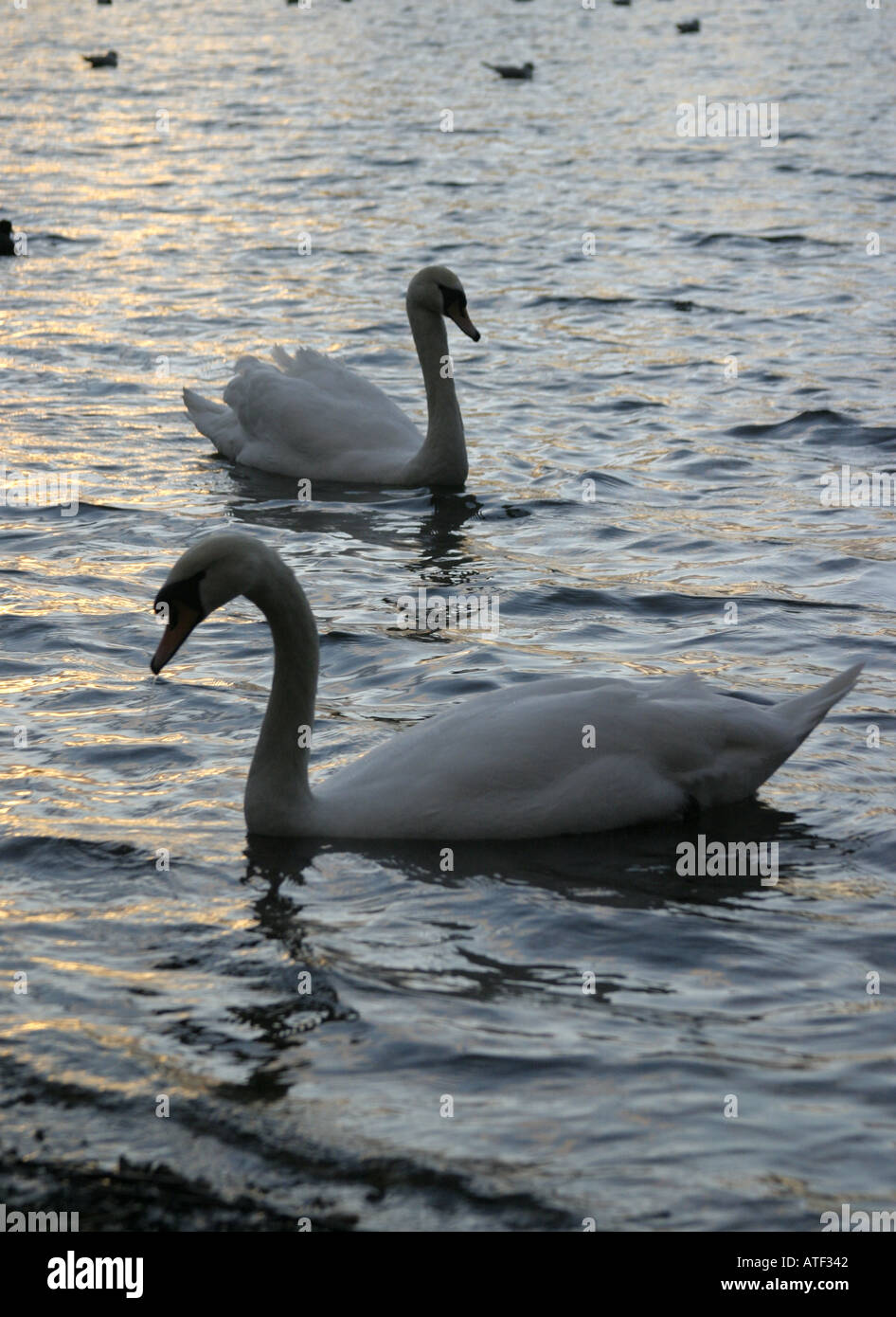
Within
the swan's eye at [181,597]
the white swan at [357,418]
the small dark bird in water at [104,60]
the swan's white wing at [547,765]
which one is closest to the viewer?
the swan's eye at [181,597]

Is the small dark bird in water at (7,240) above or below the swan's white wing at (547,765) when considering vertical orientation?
above

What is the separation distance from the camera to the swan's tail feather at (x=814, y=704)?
284 inches

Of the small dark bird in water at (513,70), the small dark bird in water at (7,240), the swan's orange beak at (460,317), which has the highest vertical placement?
the small dark bird in water at (513,70)

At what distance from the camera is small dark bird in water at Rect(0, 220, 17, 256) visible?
2020 centimetres

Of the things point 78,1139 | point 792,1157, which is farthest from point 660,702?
point 78,1139

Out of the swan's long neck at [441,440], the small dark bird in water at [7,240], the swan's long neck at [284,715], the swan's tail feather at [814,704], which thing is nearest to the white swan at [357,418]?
the swan's long neck at [441,440]

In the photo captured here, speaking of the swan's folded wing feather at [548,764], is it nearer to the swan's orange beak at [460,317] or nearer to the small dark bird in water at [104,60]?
the swan's orange beak at [460,317]

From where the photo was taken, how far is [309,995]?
5.89m

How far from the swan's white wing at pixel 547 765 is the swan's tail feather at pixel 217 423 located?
21.0 feet

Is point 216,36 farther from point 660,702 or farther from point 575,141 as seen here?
point 660,702

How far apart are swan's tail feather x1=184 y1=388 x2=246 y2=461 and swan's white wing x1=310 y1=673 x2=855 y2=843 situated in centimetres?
641

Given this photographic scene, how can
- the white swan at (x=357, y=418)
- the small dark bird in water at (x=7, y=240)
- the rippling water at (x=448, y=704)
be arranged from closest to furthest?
the rippling water at (x=448, y=704) < the white swan at (x=357, y=418) < the small dark bird in water at (x=7, y=240)

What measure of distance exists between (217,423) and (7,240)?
8.00 metres

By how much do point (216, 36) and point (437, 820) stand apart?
44635 mm
